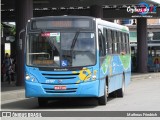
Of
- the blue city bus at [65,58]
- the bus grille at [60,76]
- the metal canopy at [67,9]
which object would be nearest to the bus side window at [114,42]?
the blue city bus at [65,58]

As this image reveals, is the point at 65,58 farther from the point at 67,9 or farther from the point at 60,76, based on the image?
the point at 67,9

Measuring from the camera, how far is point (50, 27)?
1683cm

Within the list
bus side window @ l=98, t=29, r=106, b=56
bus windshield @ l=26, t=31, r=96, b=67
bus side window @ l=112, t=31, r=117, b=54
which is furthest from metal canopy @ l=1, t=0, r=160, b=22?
bus windshield @ l=26, t=31, r=96, b=67

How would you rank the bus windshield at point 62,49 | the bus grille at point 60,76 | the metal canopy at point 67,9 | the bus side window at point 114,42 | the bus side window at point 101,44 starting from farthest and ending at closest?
the metal canopy at point 67,9, the bus side window at point 114,42, the bus side window at point 101,44, the bus windshield at point 62,49, the bus grille at point 60,76

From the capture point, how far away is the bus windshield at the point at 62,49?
1641 cm

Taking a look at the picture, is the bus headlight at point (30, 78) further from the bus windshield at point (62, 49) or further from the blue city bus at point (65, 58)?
the bus windshield at point (62, 49)

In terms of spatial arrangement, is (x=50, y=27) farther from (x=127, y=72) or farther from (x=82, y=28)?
(x=127, y=72)

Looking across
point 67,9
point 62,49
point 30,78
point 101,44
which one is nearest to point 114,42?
point 101,44

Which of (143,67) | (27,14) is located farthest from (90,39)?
(143,67)

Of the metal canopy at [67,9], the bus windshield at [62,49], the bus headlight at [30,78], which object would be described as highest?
the metal canopy at [67,9]

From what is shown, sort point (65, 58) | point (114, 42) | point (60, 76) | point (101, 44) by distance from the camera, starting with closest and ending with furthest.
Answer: point (60, 76), point (65, 58), point (101, 44), point (114, 42)

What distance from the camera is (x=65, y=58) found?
16406 mm

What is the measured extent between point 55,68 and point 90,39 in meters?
1.47

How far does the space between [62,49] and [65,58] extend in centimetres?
31
